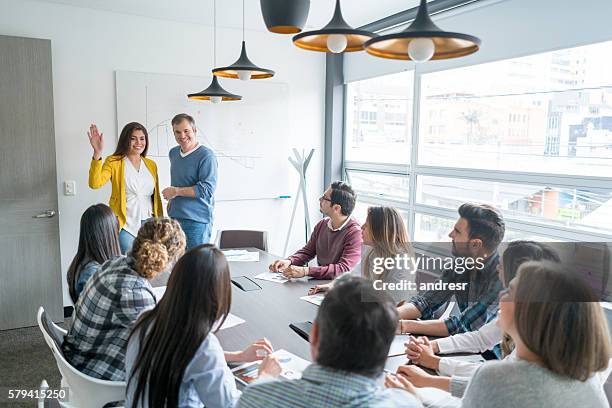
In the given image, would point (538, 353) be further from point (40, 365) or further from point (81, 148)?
point (81, 148)

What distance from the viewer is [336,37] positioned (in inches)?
80.4

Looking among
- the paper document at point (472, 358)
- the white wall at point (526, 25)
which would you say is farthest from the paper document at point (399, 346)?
the white wall at point (526, 25)

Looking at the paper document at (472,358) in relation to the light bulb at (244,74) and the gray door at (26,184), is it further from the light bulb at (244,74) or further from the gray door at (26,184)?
the gray door at (26,184)

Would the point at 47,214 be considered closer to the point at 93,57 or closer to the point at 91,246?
the point at 93,57

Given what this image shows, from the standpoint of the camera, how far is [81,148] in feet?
13.5

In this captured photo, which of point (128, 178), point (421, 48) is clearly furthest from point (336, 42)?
point (128, 178)

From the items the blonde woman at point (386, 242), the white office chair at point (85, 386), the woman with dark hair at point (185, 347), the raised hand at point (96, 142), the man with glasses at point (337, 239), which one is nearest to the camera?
the woman with dark hair at point (185, 347)

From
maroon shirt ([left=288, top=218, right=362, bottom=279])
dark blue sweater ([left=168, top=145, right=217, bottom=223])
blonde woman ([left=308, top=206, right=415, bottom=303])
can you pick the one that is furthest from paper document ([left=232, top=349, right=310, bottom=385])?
dark blue sweater ([left=168, top=145, right=217, bottom=223])

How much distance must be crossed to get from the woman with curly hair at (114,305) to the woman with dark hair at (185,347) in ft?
0.99

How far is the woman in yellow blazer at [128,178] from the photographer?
358 cm

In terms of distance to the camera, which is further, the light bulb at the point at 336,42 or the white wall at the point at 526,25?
the white wall at the point at 526,25

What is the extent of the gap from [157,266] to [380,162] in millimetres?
3429

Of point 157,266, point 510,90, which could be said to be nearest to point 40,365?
point 157,266

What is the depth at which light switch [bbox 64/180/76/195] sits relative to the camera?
4094 millimetres
